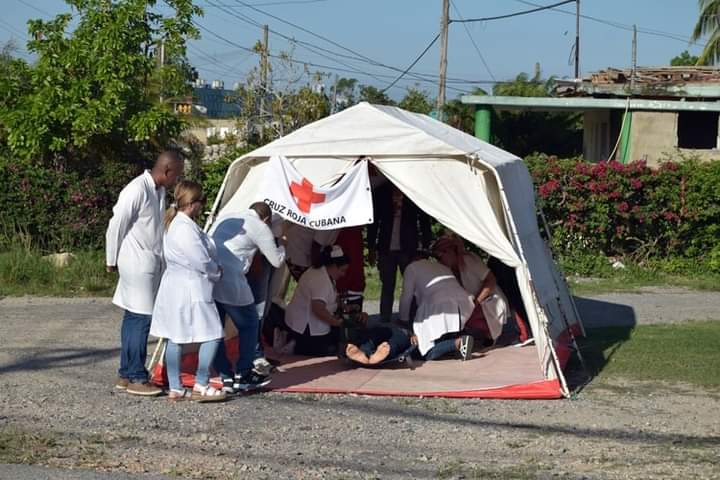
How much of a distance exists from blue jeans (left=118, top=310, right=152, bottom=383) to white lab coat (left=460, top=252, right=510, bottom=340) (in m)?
3.73

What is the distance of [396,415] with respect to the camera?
8289 millimetres

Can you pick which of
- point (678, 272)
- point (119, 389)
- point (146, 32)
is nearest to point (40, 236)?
point (146, 32)

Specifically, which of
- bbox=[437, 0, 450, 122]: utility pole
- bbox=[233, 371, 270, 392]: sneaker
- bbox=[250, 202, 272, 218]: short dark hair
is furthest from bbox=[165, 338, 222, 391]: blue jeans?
bbox=[437, 0, 450, 122]: utility pole

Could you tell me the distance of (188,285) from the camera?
816 cm

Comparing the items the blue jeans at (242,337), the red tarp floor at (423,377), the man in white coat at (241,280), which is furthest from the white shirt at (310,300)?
the blue jeans at (242,337)

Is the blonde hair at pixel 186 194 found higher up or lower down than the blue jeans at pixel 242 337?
higher up

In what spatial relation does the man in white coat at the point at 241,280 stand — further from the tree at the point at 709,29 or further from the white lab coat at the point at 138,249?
the tree at the point at 709,29

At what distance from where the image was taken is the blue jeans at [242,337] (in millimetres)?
8742

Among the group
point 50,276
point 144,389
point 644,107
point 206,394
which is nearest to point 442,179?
point 206,394

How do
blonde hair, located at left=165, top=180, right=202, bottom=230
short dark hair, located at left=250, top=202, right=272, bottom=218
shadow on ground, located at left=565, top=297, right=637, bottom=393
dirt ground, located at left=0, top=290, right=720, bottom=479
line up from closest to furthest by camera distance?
dirt ground, located at left=0, top=290, right=720, bottom=479, blonde hair, located at left=165, top=180, right=202, bottom=230, short dark hair, located at left=250, top=202, right=272, bottom=218, shadow on ground, located at left=565, top=297, right=637, bottom=393

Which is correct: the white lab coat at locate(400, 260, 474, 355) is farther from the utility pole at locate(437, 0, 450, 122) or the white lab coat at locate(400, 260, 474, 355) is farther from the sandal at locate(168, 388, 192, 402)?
the utility pole at locate(437, 0, 450, 122)

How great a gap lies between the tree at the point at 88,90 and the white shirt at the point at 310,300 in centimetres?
749

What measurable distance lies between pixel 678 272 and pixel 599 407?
916cm

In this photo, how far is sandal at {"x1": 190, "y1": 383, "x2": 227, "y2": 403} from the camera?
8.41 meters
